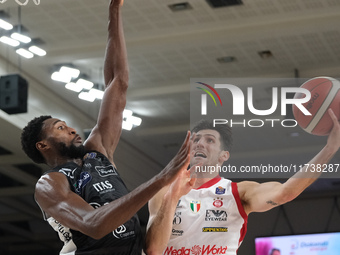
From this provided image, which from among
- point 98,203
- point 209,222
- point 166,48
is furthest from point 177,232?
point 166,48

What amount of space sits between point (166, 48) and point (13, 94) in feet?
7.22

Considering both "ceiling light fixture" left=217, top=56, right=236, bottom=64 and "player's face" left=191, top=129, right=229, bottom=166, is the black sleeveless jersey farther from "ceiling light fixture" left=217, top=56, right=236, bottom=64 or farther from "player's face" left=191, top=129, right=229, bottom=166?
"ceiling light fixture" left=217, top=56, right=236, bottom=64

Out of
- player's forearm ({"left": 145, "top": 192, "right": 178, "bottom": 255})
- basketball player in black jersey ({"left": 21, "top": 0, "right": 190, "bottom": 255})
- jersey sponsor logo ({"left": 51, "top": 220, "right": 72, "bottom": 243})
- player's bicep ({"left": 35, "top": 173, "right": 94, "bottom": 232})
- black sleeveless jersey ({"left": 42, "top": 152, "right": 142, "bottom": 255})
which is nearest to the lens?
basketball player in black jersey ({"left": 21, "top": 0, "right": 190, "bottom": 255})

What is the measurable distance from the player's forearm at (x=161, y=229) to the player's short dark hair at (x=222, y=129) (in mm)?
749

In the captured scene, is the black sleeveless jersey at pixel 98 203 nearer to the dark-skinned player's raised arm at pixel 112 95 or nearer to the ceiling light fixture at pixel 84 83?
the dark-skinned player's raised arm at pixel 112 95

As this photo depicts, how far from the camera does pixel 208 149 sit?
4055 millimetres

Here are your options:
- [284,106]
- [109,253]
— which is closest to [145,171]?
[284,106]

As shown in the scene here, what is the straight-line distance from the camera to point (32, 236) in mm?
16906

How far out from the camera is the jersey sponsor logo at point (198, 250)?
381 centimetres

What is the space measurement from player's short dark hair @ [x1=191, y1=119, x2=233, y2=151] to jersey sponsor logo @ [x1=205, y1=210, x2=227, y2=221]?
17.8 inches

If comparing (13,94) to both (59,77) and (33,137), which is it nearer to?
(59,77)

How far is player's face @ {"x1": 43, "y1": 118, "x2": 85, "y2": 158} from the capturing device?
3475mm

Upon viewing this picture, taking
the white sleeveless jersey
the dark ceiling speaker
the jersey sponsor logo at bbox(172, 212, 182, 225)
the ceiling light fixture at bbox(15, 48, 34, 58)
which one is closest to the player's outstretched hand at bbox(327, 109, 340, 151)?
the white sleeveless jersey

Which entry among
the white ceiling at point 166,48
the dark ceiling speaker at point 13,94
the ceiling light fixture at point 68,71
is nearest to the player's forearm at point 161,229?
the white ceiling at point 166,48
